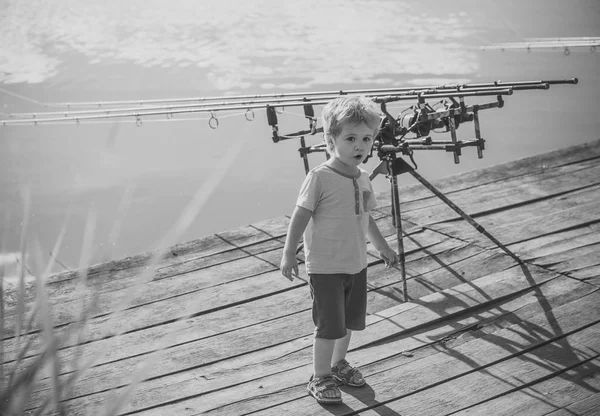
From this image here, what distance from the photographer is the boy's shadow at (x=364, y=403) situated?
2314 millimetres

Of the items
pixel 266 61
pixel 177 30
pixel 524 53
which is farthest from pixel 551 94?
pixel 177 30

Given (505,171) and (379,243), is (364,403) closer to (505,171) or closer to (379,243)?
(379,243)

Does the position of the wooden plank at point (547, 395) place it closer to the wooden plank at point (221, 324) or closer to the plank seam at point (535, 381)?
the plank seam at point (535, 381)

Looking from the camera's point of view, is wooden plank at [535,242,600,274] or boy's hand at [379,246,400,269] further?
wooden plank at [535,242,600,274]

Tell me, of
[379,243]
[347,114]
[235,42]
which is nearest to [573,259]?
[379,243]

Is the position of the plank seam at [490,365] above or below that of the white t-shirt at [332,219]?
below

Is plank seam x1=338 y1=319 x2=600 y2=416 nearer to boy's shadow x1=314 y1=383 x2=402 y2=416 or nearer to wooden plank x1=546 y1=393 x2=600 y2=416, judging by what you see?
boy's shadow x1=314 y1=383 x2=402 y2=416

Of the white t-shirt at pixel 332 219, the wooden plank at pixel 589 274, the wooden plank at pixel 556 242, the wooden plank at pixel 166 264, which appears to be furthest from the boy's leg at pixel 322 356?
the wooden plank at pixel 556 242

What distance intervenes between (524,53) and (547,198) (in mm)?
5042

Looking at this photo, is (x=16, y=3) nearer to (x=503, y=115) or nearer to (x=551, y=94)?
(x=503, y=115)

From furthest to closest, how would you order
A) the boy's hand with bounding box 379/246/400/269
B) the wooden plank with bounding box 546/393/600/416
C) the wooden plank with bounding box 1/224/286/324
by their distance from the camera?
the wooden plank with bounding box 1/224/286/324 → the boy's hand with bounding box 379/246/400/269 → the wooden plank with bounding box 546/393/600/416

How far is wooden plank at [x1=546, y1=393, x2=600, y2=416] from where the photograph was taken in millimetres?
2223

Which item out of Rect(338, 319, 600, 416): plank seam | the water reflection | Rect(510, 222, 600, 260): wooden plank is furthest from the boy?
the water reflection

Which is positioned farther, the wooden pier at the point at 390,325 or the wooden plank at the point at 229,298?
the wooden plank at the point at 229,298
